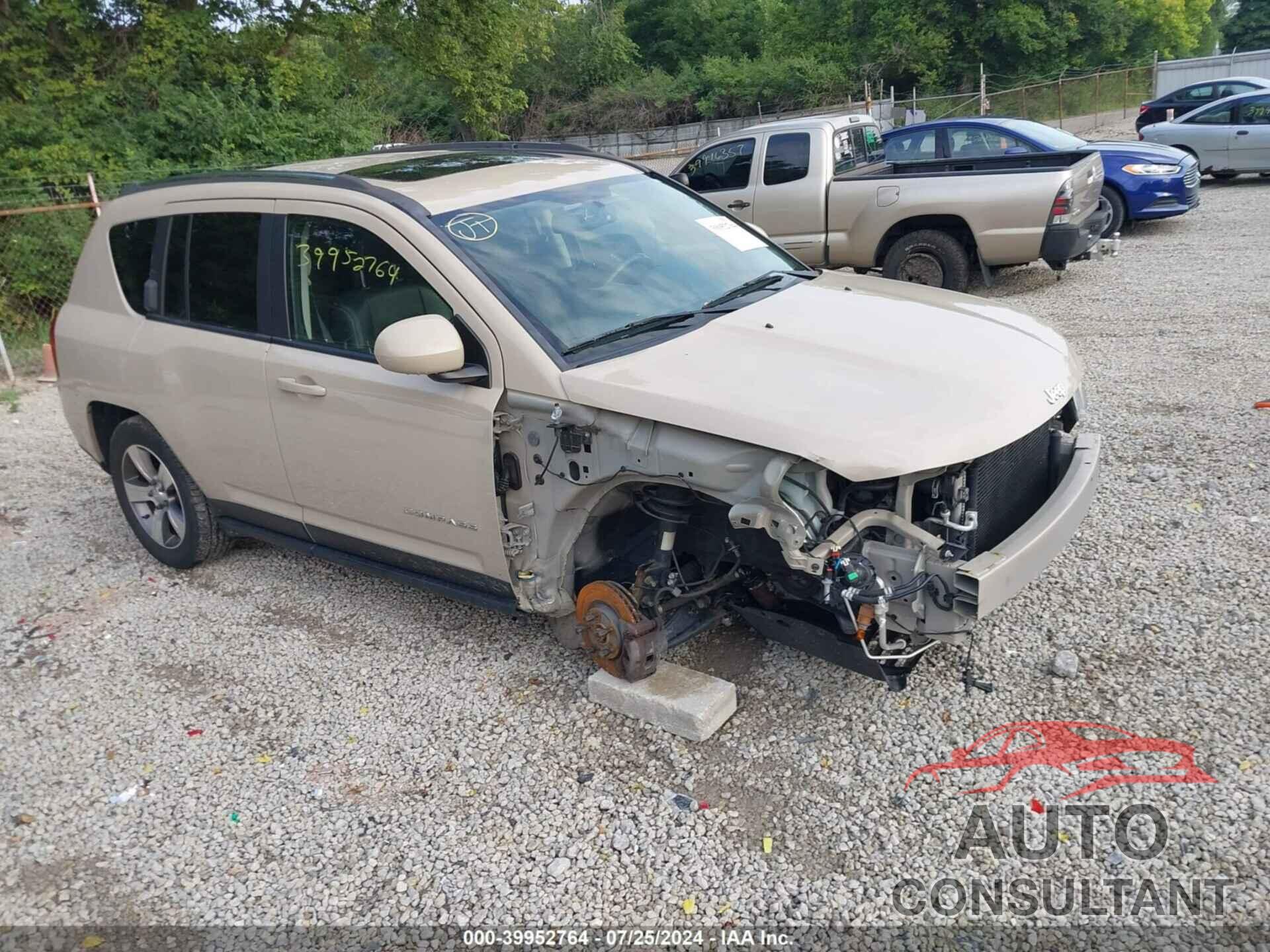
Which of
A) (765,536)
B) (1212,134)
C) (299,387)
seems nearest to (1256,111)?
(1212,134)

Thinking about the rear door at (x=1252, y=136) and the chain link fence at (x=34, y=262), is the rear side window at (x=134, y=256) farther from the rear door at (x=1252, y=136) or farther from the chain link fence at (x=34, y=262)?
the rear door at (x=1252, y=136)

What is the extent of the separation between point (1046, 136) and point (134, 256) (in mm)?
10507

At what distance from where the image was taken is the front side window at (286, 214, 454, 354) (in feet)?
13.0

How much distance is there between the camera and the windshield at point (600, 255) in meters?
3.84

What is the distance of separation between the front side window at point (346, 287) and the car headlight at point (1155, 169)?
1131cm

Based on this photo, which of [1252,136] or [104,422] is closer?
[104,422]

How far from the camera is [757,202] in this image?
10.9m

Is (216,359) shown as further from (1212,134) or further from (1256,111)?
(1256,111)

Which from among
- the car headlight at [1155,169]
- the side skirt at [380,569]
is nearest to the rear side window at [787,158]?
the car headlight at [1155,169]

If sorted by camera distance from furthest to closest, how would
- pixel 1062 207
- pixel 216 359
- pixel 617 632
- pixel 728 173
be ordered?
pixel 728 173 < pixel 1062 207 < pixel 216 359 < pixel 617 632

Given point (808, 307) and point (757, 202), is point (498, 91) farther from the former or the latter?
point (808, 307)

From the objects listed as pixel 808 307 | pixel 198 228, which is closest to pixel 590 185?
pixel 808 307

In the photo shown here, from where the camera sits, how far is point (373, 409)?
402 centimetres

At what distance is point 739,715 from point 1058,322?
671 centimetres
